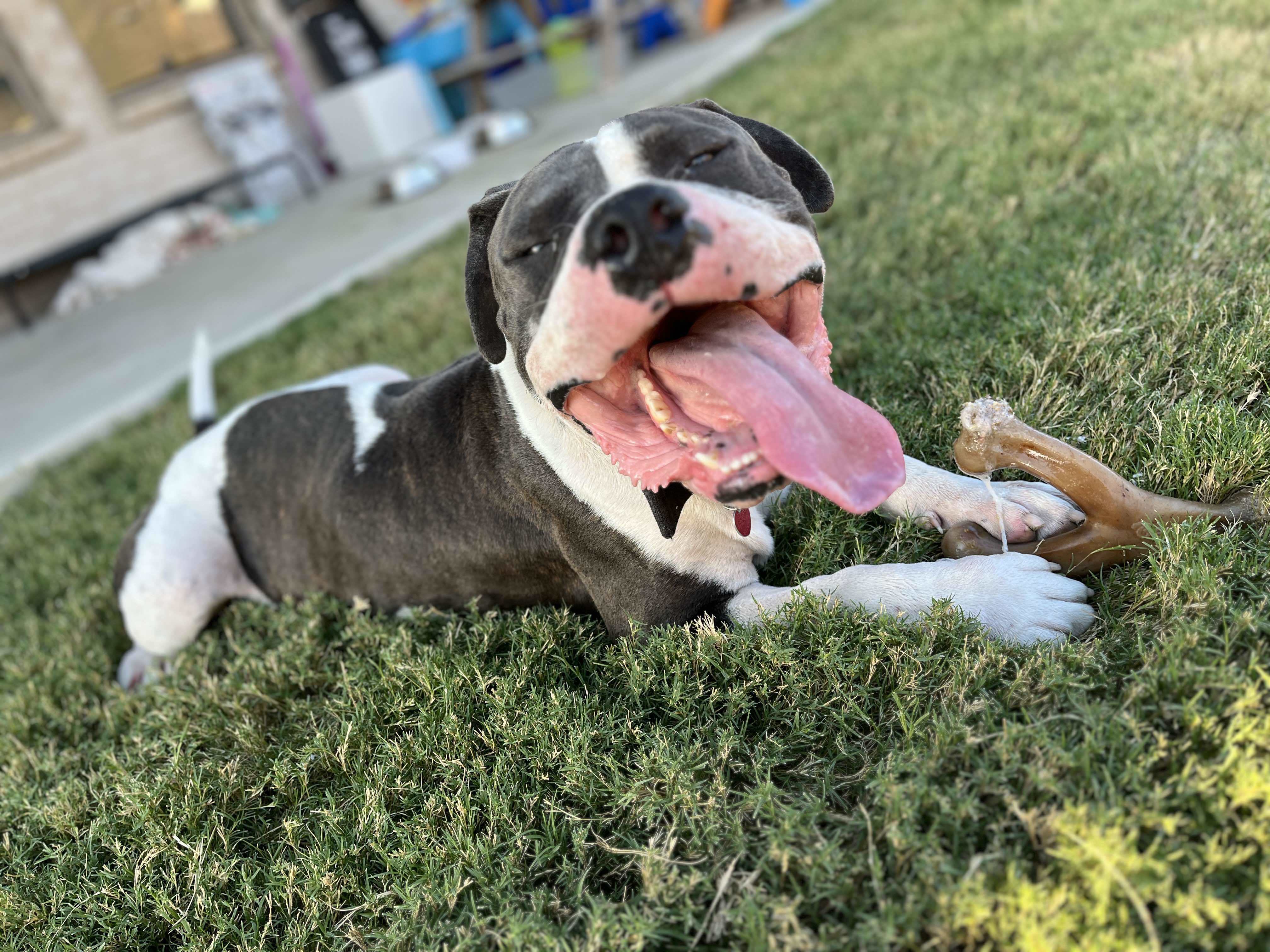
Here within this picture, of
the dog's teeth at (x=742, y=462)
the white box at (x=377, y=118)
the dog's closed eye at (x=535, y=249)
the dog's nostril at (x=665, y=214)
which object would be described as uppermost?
the white box at (x=377, y=118)

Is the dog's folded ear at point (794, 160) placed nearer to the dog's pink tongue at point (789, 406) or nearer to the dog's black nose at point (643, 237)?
the dog's pink tongue at point (789, 406)

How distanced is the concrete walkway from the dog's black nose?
6.56 metres

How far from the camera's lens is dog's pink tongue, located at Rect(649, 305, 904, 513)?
6.40 ft

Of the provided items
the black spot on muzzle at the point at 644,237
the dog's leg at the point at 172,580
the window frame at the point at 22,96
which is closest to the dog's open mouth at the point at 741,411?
the black spot on muzzle at the point at 644,237

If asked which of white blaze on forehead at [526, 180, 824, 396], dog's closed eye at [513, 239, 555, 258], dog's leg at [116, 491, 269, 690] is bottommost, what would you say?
dog's leg at [116, 491, 269, 690]

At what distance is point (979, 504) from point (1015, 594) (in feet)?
1.43

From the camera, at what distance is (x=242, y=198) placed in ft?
43.1

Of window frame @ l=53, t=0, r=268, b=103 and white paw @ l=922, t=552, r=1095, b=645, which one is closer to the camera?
white paw @ l=922, t=552, r=1095, b=645

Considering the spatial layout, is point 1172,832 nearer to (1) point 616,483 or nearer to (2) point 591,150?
(1) point 616,483

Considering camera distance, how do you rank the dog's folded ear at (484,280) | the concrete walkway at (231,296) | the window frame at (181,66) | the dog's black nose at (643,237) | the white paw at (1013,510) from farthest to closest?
the window frame at (181,66), the concrete walkway at (231,296), the dog's folded ear at (484,280), the white paw at (1013,510), the dog's black nose at (643,237)

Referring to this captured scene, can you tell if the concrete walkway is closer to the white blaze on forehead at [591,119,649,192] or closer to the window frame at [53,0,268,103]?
the window frame at [53,0,268,103]

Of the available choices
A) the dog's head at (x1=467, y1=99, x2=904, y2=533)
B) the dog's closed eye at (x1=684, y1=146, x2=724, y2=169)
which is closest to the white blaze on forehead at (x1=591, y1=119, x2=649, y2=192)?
the dog's head at (x1=467, y1=99, x2=904, y2=533)

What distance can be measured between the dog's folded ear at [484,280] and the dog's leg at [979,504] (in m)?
1.32

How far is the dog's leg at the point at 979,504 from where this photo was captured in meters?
2.42
